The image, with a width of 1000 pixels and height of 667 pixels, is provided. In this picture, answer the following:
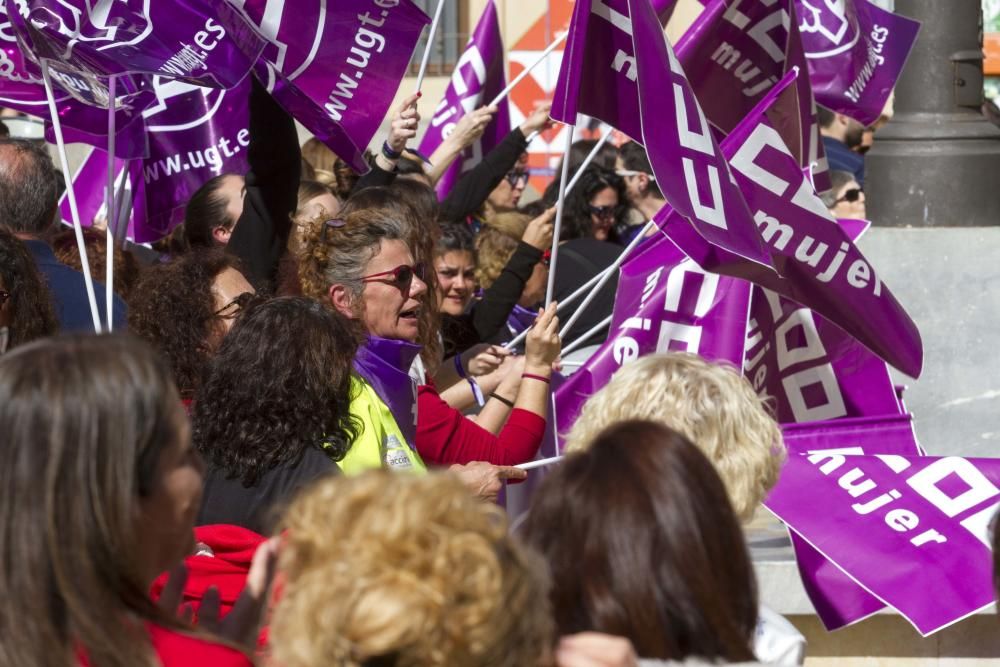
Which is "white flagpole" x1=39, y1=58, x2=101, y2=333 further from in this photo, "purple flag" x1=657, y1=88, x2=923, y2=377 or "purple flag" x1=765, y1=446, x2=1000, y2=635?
"purple flag" x1=765, y1=446, x2=1000, y2=635

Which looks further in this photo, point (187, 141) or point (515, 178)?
point (515, 178)

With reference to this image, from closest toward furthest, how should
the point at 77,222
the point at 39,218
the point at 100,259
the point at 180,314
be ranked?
the point at 180,314 < the point at 77,222 < the point at 39,218 < the point at 100,259

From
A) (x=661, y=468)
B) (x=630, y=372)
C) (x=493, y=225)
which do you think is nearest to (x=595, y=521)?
(x=661, y=468)

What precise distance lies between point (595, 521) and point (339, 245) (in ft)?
7.23

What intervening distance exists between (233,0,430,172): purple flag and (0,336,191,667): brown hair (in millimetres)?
3014

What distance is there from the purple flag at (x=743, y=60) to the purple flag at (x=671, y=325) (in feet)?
2.40

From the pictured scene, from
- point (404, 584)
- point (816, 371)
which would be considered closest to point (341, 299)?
point (816, 371)

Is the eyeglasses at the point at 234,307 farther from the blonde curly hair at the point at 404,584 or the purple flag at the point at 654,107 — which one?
the blonde curly hair at the point at 404,584

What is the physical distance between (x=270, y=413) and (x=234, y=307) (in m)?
0.68

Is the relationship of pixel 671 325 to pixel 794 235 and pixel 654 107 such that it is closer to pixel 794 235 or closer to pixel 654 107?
pixel 794 235

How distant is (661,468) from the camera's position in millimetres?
2105

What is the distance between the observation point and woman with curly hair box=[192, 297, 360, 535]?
10.6 ft

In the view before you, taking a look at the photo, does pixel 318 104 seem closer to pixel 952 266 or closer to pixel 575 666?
pixel 952 266

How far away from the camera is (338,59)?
510 centimetres
